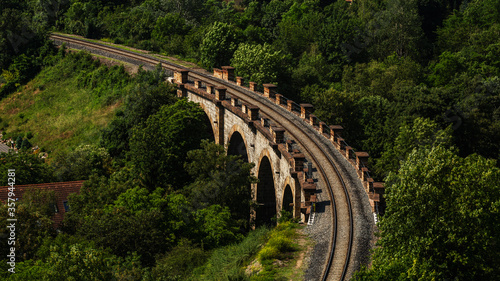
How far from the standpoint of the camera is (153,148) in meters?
56.2

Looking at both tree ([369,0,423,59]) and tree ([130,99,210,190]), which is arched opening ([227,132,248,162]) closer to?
tree ([130,99,210,190])

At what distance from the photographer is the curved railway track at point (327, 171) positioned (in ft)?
107

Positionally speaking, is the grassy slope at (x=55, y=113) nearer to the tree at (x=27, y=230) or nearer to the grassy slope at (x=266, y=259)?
the tree at (x=27, y=230)

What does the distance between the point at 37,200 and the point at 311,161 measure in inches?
842

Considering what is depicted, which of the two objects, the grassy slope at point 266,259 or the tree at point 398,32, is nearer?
the grassy slope at point 266,259

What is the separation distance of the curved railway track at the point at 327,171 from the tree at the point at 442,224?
3.15 metres

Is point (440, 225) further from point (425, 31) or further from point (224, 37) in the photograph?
point (425, 31)

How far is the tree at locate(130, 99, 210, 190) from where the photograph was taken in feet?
183

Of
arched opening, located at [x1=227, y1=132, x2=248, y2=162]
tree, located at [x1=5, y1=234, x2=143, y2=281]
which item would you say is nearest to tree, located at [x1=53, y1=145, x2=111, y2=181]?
arched opening, located at [x1=227, y1=132, x2=248, y2=162]

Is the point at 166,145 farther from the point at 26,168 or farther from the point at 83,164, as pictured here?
the point at 26,168

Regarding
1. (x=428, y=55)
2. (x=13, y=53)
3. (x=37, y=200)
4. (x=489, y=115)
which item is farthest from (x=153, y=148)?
(x=428, y=55)

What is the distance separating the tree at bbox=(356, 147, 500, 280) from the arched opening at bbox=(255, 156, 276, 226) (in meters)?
22.0

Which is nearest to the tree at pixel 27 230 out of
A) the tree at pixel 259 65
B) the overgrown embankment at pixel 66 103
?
the overgrown embankment at pixel 66 103

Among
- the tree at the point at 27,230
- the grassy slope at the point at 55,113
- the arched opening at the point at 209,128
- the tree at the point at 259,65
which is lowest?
the tree at the point at 27,230
